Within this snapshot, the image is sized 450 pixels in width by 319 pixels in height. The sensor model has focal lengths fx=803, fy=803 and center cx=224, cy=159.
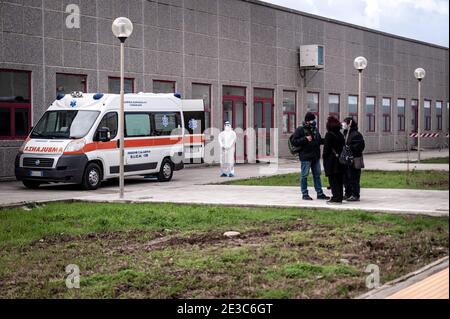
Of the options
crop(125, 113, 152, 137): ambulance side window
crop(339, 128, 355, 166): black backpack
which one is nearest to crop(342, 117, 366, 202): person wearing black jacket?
crop(339, 128, 355, 166): black backpack

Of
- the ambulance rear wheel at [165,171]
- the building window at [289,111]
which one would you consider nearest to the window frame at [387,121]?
the building window at [289,111]

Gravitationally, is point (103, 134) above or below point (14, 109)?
below

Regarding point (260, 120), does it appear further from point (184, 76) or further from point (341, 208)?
point (341, 208)

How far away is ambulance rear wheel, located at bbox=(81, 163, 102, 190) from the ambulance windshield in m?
0.89

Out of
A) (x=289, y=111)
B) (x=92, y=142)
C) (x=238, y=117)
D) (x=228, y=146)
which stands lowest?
(x=228, y=146)

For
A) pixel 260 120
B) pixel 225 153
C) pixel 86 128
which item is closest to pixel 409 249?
pixel 86 128

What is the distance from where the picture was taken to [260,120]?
119ft

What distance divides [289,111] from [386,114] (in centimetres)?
1313

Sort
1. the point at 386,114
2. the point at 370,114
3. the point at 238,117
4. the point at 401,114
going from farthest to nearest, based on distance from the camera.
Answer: the point at 401,114 < the point at 386,114 < the point at 370,114 < the point at 238,117

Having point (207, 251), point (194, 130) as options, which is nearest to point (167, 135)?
point (194, 130)

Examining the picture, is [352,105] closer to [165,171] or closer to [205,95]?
[205,95]

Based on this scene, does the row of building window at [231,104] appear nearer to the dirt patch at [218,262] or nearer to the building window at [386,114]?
the building window at [386,114]

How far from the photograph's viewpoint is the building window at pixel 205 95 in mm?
31953

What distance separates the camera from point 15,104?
2408 centimetres
